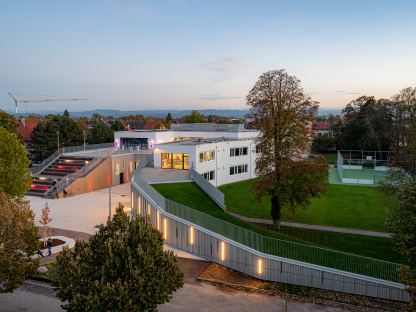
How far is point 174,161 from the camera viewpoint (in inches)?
1767

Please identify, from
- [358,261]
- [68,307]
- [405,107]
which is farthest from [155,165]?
[405,107]

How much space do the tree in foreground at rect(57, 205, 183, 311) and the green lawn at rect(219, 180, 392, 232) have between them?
17.4 m

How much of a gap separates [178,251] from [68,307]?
13.2 meters

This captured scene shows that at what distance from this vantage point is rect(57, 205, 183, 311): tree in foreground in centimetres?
1352

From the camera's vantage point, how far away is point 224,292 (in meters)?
20.4

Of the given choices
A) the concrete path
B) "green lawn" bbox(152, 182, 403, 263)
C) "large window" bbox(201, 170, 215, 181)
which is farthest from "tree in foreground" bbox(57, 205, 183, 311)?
"large window" bbox(201, 170, 215, 181)

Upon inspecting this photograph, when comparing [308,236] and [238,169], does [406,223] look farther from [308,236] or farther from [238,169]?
[238,169]

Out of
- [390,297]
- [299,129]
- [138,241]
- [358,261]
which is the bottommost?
[390,297]

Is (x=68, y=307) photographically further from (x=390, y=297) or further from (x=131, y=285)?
(x=390, y=297)

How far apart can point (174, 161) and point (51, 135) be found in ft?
109

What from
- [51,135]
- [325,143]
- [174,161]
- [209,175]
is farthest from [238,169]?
[325,143]

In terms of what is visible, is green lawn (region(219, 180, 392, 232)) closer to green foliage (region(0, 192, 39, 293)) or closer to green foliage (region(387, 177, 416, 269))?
green foliage (region(387, 177, 416, 269))

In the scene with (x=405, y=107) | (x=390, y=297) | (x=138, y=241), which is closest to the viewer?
(x=138, y=241)

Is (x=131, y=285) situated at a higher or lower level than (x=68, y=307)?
higher
